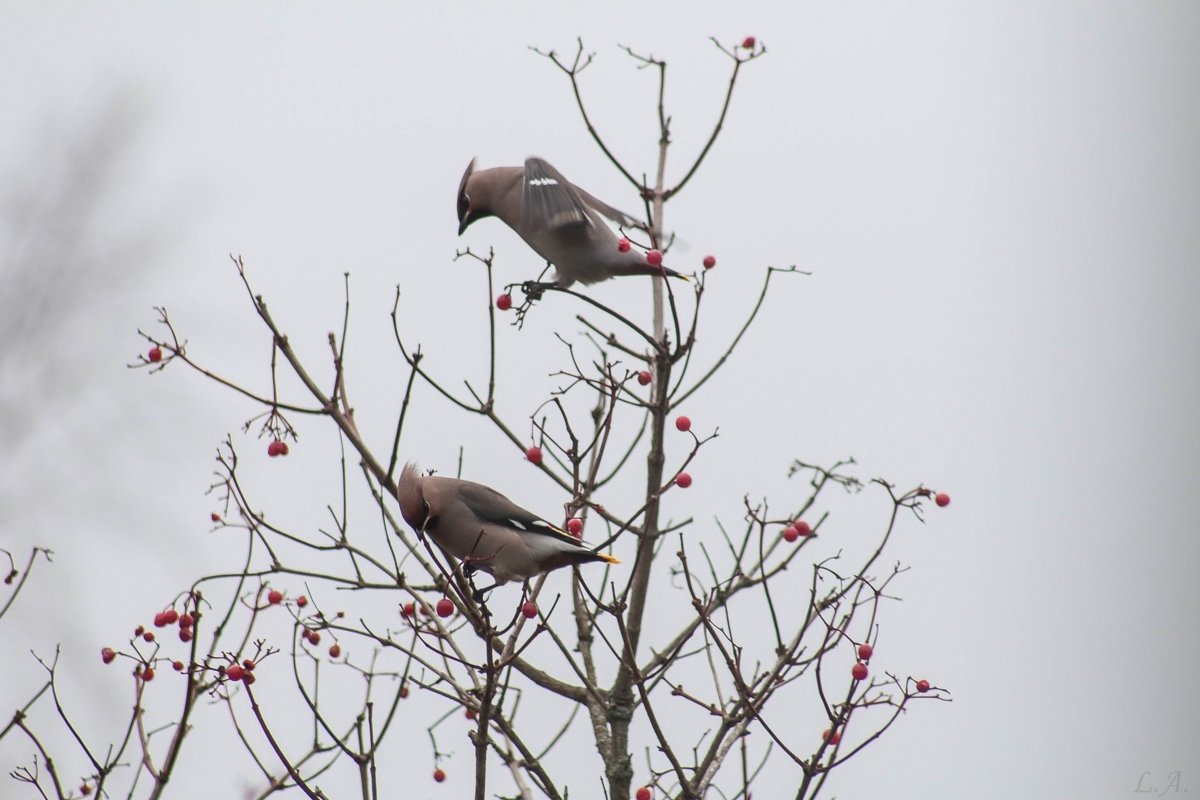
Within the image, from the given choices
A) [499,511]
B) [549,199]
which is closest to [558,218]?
[549,199]

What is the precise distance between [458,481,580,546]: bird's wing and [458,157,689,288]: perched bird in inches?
35.5

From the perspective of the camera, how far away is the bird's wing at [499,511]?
11.2ft

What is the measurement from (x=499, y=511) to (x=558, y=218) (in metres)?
1.10

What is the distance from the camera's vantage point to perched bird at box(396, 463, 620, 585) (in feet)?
10.9

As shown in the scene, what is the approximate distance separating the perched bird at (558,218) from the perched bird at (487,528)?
36.6 inches

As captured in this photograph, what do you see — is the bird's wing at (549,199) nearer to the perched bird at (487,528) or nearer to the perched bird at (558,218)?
the perched bird at (558,218)

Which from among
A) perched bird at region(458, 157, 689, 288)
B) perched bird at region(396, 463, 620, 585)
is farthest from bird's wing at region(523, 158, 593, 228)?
perched bird at region(396, 463, 620, 585)

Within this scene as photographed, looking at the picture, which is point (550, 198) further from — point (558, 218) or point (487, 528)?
point (487, 528)

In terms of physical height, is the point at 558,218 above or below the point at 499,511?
above

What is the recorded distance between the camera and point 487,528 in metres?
3.51

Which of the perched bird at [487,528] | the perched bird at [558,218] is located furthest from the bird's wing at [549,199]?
the perched bird at [487,528]

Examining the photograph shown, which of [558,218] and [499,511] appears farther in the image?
[558,218]

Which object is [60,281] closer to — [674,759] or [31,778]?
[31,778]

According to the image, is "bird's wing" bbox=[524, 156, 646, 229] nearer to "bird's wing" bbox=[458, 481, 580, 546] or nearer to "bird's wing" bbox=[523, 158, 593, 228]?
"bird's wing" bbox=[523, 158, 593, 228]
